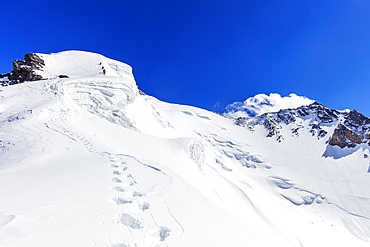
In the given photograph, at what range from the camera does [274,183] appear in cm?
4859

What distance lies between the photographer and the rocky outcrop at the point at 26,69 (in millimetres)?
31184

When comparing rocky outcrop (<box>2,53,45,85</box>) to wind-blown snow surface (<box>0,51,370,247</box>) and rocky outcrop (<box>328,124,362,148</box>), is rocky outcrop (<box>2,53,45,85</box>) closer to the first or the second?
wind-blown snow surface (<box>0,51,370,247</box>)

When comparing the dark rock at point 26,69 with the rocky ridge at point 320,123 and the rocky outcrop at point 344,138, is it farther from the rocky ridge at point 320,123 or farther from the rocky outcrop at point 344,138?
the rocky outcrop at point 344,138

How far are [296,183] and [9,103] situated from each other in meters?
53.5

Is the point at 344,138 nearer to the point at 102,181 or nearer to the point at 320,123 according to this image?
the point at 320,123

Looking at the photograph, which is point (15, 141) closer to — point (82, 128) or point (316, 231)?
point (82, 128)

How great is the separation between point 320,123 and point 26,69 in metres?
85.1

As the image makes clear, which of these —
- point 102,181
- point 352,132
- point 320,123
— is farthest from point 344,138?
point 102,181

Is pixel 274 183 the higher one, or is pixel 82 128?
pixel 274 183

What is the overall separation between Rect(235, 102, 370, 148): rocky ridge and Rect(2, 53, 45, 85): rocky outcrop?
61623mm

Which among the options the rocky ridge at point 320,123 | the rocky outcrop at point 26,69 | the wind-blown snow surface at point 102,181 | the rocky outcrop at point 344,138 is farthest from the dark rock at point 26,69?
the rocky outcrop at point 344,138

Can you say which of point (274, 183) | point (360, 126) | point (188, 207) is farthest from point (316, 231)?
point (360, 126)

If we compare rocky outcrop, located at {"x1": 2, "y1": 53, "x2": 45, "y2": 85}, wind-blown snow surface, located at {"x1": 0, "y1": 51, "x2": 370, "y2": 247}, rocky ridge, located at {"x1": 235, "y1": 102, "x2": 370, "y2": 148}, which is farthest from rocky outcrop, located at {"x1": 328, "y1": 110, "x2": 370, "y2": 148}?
rocky outcrop, located at {"x1": 2, "y1": 53, "x2": 45, "y2": 85}

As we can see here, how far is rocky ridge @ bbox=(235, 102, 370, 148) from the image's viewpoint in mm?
66062
